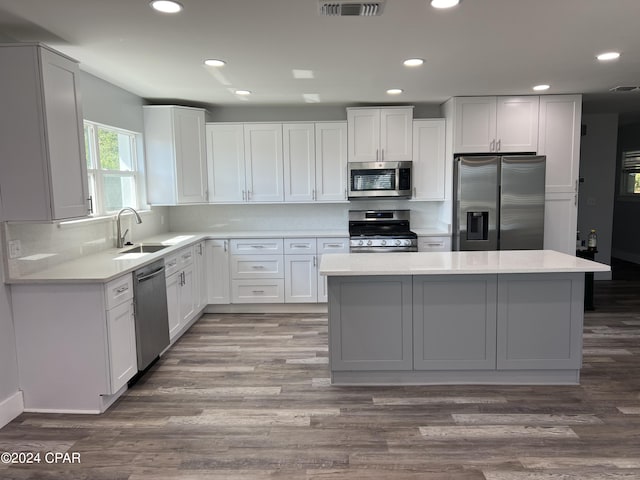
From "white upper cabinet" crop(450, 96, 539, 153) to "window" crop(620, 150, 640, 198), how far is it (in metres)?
4.16

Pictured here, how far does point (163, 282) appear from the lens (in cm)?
379

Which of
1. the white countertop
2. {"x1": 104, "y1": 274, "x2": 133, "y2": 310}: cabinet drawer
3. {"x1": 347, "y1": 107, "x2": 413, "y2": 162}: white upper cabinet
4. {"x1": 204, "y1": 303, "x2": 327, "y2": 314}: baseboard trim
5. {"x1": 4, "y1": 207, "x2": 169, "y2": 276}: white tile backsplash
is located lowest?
{"x1": 204, "y1": 303, "x2": 327, "y2": 314}: baseboard trim

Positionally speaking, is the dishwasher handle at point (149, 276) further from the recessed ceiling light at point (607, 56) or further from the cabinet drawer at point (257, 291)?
the recessed ceiling light at point (607, 56)

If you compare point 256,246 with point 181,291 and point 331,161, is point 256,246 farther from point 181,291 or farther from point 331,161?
point 331,161

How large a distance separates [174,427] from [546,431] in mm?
2266

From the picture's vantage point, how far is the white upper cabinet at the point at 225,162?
5285 mm

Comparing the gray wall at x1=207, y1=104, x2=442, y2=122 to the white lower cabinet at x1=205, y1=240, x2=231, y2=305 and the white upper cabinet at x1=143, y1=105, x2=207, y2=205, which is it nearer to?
the white upper cabinet at x1=143, y1=105, x2=207, y2=205

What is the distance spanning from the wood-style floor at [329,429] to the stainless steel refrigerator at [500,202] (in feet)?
4.95

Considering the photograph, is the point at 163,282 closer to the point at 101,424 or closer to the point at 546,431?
the point at 101,424

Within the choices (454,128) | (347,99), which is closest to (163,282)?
(347,99)

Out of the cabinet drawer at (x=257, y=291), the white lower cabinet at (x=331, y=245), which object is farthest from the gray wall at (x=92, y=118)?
the white lower cabinet at (x=331, y=245)

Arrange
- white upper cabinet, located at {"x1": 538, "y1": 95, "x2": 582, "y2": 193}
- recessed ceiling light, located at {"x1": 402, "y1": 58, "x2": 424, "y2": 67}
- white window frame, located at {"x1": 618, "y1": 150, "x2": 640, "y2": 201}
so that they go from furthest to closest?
1. white window frame, located at {"x1": 618, "y1": 150, "x2": 640, "y2": 201}
2. white upper cabinet, located at {"x1": 538, "y1": 95, "x2": 582, "y2": 193}
3. recessed ceiling light, located at {"x1": 402, "y1": 58, "x2": 424, "y2": 67}

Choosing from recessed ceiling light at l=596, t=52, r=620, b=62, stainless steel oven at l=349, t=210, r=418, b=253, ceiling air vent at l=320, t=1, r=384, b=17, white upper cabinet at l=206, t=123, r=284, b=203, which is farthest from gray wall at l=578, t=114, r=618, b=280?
ceiling air vent at l=320, t=1, r=384, b=17

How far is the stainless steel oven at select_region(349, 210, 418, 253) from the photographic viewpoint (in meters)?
5.02
